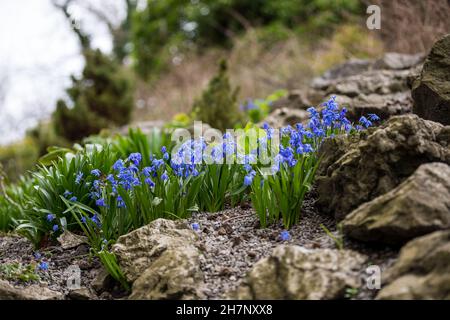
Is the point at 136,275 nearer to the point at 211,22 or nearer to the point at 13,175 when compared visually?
the point at 13,175

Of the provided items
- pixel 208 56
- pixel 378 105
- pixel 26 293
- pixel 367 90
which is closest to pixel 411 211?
pixel 26 293

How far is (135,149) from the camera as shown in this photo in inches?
236

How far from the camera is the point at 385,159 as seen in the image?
3318 millimetres

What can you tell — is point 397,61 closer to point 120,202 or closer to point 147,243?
point 120,202

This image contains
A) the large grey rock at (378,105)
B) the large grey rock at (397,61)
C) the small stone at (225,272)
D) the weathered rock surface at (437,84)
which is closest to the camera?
the small stone at (225,272)

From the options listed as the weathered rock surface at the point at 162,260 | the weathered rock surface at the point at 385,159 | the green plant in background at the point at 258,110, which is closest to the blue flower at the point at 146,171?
the weathered rock surface at the point at 162,260

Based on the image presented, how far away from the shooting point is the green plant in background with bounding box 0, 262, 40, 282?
3654 millimetres

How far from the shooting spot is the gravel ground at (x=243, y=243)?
3.09 m

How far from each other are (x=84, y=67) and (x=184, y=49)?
6.71 metres

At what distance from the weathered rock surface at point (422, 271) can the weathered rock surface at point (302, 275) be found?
0.21 meters

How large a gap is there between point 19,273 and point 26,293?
34cm

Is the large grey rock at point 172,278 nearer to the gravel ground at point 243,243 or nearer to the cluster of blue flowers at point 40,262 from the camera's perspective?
the gravel ground at point 243,243

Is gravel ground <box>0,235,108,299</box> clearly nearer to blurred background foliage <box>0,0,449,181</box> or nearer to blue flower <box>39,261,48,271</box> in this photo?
blue flower <box>39,261,48,271</box>
